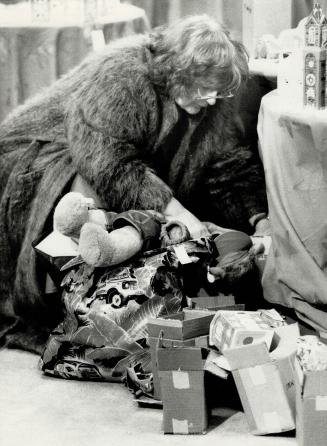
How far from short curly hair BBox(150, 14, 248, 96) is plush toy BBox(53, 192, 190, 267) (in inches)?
18.9

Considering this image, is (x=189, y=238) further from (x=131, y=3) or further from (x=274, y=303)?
(x=131, y=3)

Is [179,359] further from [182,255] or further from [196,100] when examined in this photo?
[196,100]

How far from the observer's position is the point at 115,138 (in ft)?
9.05

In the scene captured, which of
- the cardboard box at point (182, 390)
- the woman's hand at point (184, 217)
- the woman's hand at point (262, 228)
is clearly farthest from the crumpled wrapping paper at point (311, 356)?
the woman's hand at point (262, 228)

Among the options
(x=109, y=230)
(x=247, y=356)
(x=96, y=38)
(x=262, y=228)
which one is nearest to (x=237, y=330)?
(x=247, y=356)

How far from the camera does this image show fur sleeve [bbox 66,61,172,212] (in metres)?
2.74

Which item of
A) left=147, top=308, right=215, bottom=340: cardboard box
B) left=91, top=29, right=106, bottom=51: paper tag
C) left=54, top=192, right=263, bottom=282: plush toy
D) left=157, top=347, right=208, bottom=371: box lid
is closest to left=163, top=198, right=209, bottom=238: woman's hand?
left=54, top=192, right=263, bottom=282: plush toy

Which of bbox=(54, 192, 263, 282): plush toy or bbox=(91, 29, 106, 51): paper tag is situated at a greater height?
bbox=(91, 29, 106, 51): paper tag

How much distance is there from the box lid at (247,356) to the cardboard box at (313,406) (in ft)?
0.46

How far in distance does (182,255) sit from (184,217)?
33cm

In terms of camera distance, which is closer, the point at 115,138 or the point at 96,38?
the point at 115,138

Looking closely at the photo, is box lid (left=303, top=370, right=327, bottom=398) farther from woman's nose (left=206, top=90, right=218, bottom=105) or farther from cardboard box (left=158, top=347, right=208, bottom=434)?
woman's nose (left=206, top=90, right=218, bottom=105)

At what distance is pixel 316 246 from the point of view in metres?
2.47

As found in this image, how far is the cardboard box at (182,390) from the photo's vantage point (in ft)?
7.17
